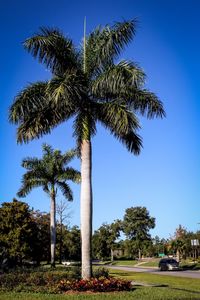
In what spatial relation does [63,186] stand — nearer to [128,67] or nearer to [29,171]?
[29,171]

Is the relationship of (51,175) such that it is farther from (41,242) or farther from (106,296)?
(106,296)

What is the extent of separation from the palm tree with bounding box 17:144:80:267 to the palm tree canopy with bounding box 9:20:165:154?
18376 millimetres

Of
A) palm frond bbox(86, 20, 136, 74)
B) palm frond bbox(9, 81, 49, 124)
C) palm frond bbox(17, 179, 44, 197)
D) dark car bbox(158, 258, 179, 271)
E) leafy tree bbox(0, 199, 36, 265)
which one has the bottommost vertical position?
dark car bbox(158, 258, 179, 271)

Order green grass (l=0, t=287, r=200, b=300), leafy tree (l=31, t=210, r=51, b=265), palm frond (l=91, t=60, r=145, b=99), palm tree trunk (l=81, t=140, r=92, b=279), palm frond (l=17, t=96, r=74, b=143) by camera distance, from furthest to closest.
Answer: leafy tree (l=31, t=210, r=51, b=265) < palm frond (l=17, t=96, r=74, b=143) < palm frond (l=91, t=60, r=145, b=99) < palm tree trunk (l=81, t=140, r=92, b=279) < green grass (l=0, t=287, r=200, b=300)

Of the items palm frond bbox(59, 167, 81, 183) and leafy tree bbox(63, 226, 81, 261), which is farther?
leafy tree bbox(63, 226, 81, 261)

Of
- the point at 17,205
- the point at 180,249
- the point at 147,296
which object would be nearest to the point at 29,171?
the point at 17,205

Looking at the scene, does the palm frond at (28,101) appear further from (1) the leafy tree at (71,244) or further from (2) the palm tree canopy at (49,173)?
(1) the leafy tree at (71,244)

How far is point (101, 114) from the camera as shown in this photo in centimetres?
1878

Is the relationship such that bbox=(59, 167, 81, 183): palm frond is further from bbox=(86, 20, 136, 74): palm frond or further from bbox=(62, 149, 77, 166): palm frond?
bbox=(86, 20, 136, 74): palm frond

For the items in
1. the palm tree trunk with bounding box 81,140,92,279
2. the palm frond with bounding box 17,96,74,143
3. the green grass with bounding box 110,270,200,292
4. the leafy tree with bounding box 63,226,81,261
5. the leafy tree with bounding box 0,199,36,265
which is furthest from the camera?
the leafy tree with bounding box 63,226,81,261

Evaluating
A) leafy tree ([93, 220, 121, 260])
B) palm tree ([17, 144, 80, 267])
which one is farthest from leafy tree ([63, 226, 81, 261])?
palm tree ([17, 144, 80, 267])

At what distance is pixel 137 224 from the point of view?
10238 cm

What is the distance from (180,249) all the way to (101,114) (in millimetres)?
61911

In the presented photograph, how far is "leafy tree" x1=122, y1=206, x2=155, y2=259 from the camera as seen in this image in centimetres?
10231
